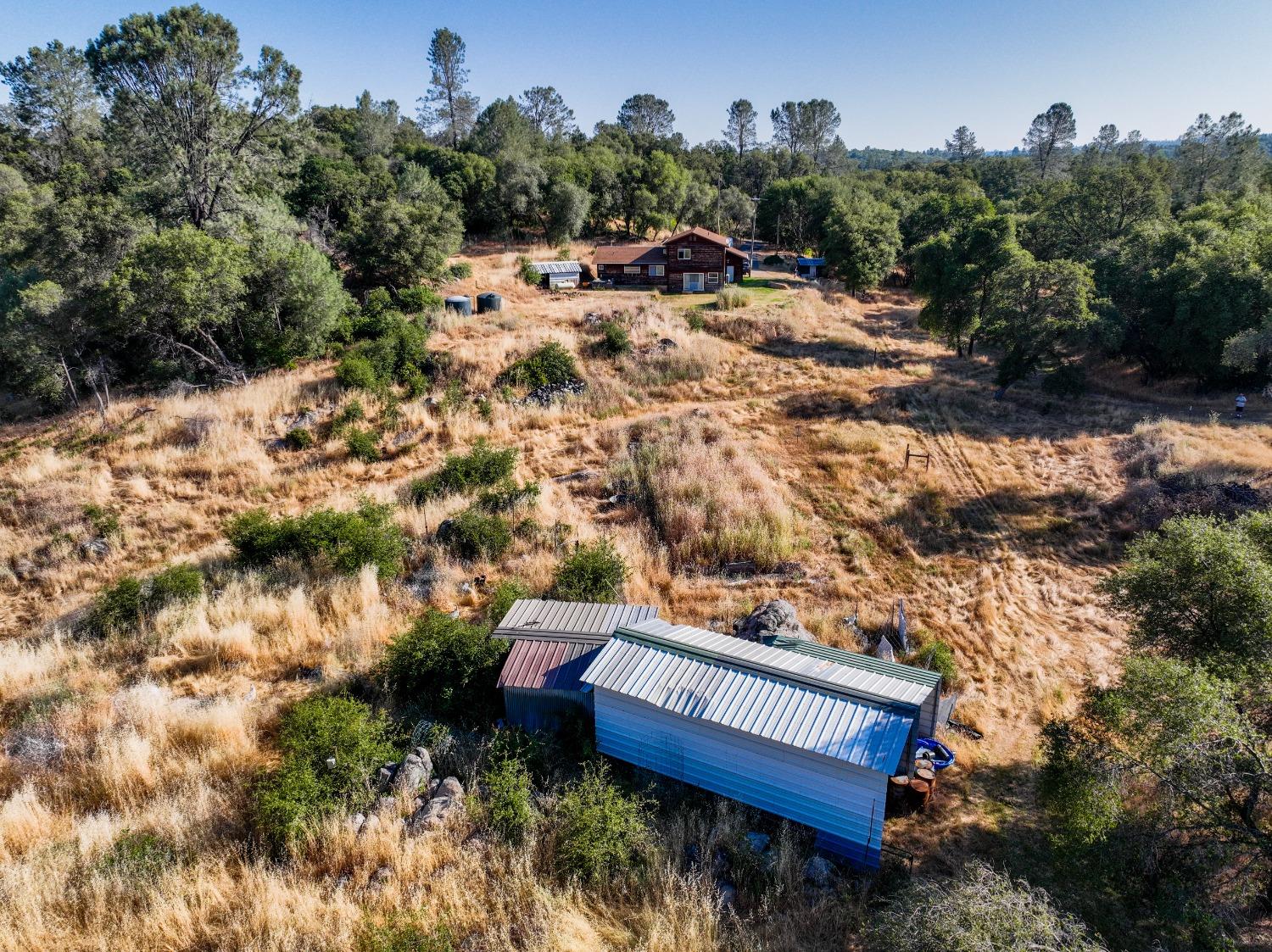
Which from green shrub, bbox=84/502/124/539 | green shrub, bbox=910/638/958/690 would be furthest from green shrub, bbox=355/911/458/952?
green shrub, bbox=84/502/124/539

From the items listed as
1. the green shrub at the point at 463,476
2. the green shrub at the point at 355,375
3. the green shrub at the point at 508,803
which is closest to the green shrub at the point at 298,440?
the green shrub at the point at 355,375

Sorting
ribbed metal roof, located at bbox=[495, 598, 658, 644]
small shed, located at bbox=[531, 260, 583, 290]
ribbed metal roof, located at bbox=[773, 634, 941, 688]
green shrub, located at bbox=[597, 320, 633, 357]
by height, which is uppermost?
small shed, located at bbox=[531, 260, 583, 290]

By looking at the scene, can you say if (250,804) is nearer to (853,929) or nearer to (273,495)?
(853,929)

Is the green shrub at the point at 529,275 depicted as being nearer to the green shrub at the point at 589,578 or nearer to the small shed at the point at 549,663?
the green shrub at the point at 589,578

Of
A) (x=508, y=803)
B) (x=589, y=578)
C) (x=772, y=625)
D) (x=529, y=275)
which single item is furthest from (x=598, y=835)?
(x=529, y=275)

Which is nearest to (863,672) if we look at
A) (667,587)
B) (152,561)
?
(667,587)

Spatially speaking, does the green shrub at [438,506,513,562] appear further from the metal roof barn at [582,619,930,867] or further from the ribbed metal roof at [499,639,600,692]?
the metal roof barn at [582,619,930,867]
